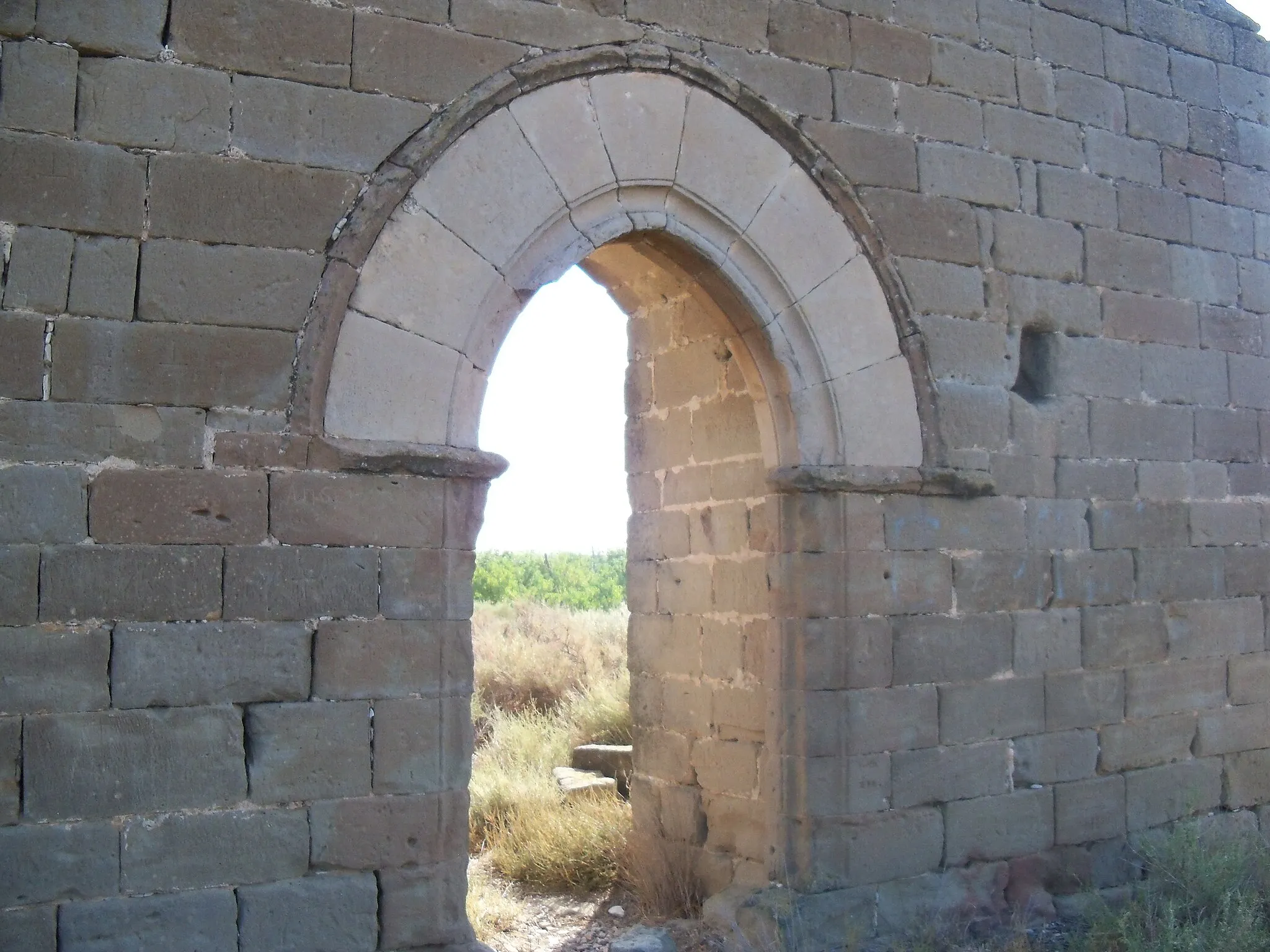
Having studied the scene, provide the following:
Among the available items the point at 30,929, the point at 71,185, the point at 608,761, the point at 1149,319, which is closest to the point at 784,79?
the point at 1149,319

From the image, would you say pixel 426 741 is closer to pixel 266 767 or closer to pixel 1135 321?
pixel 266 767

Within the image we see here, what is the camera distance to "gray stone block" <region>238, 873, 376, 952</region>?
3.85 metres

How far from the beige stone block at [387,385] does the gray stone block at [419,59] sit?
0.89 meters

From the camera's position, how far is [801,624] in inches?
193

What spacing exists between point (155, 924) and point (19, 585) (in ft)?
3.79

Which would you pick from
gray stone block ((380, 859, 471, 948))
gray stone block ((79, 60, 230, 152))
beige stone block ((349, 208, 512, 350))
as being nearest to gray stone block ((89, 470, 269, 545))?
beige stone block ((349, 208, 512, 350))

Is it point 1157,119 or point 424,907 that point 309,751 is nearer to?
point 424,907

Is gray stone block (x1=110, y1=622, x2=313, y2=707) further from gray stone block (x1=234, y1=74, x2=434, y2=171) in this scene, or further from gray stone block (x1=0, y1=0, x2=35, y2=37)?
gray stone block (x1=0, y1=0, x2=35, y2=37)

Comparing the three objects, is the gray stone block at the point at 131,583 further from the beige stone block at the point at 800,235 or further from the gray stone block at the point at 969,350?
the gray stone block at the point at 969,350

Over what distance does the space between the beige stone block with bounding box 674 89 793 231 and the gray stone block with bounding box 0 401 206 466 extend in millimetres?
2173

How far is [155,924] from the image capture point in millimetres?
3732

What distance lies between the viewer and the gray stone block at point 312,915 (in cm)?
385

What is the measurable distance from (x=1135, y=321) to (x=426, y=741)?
4.08m

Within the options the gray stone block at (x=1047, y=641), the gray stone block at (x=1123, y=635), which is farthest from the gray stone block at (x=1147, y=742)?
the gray stone block at (x=1047, y=641)
